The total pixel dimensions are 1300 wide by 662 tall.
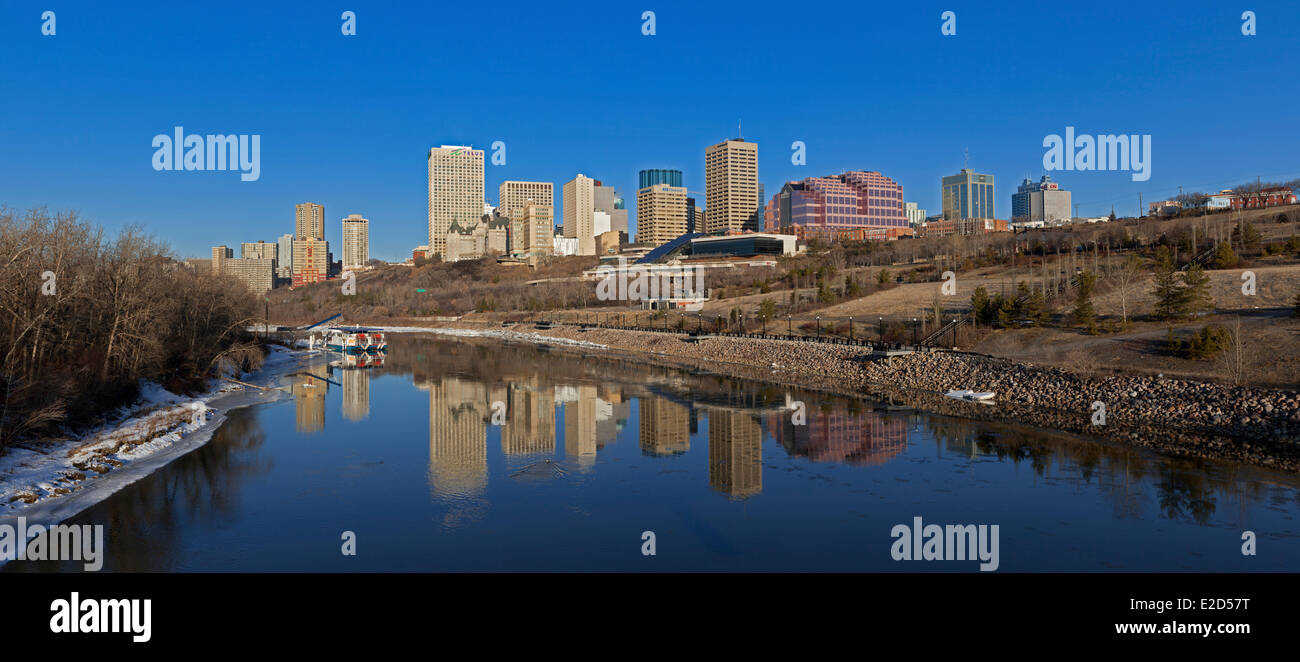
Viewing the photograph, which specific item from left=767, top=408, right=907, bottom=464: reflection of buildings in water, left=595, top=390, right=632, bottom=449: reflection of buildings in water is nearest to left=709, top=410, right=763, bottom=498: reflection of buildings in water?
left=767, top=408, right=907, bottom=464: reflection of buildings in water

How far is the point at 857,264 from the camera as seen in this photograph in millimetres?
99125

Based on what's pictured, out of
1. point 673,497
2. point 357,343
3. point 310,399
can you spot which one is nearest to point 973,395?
point 673,497

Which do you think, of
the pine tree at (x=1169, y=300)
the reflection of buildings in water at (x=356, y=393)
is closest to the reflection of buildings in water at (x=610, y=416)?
the reflection of buildings in water at (x=356, y=393)

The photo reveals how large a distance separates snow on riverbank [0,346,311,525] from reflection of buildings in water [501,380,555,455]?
35.0 ft

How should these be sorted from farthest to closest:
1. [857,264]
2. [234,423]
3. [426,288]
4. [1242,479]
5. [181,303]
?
[426,288] → [857,264] → [181,303] → [234,423] → [1242,479]

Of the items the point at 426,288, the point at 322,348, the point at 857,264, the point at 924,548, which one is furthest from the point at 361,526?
the point at 426,288

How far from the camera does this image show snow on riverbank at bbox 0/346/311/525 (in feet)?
56.0

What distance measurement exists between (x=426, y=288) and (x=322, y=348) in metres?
101

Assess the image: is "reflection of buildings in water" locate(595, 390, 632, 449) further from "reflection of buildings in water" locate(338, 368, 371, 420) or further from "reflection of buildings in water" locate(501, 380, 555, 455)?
"reflection of buildings in water" locate(338, 368, 371, 420)

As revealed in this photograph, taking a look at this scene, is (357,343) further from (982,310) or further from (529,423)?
(982,310)

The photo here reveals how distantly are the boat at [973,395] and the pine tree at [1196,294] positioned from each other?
41.5 feet

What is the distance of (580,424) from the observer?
98.5 ft
